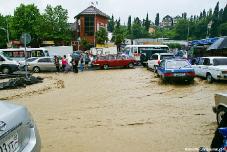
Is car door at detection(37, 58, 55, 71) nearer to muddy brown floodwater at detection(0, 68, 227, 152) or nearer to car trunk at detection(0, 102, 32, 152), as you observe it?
muddy brown floodwater at detection(0, 68, 227, 152)

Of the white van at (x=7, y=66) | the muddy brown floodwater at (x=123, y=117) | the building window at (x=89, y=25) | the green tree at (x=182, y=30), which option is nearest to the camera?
the muddy brown floodwater at (x=123, y=117)

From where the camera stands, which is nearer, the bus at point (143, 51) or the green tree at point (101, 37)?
the bus at point (143, 51)

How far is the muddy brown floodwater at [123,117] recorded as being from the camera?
7.48m

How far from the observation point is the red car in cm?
3412

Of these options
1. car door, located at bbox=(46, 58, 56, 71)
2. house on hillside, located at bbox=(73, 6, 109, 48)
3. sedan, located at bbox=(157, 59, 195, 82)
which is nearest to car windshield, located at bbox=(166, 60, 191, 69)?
sedan, located at bbox=(157, 59, 195, 82)

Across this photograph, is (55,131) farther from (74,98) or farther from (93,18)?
(93,18)

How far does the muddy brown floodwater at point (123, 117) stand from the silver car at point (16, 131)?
3.02 metres

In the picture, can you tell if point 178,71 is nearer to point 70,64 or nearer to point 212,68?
point 212,68

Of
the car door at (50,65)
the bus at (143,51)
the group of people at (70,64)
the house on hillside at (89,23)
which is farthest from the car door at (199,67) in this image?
Result: the house on hillside at (89,23)

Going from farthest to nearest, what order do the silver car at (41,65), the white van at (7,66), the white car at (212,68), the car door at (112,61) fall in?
the car door at (112,61) < the silver car at (41,65) < the white van at (7,66) < the white car at (212,68)

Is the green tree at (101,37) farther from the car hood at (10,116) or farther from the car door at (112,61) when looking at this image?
the car hood at (10,116)

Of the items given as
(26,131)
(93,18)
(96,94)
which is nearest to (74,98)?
(96,94)

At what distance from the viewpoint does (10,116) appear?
3727 millimetres

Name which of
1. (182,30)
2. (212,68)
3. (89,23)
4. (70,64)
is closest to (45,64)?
(70,64)
